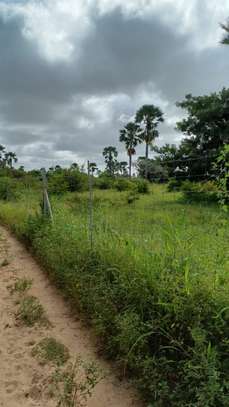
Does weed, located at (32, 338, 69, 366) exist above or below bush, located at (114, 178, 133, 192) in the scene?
below

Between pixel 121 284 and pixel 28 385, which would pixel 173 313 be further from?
pixel 28 385

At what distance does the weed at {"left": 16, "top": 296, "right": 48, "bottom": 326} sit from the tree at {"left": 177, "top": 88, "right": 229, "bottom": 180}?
29.1 feet

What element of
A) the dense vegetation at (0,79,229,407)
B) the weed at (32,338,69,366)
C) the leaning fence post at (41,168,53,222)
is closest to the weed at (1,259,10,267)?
the dense vegetation at (0,79,229,407)

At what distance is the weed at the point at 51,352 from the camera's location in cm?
279

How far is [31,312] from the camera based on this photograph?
3.67 metres

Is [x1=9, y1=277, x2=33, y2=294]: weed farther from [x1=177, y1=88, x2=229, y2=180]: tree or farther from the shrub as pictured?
[x1=177, y1=88, x2=229, y2=180]: tree

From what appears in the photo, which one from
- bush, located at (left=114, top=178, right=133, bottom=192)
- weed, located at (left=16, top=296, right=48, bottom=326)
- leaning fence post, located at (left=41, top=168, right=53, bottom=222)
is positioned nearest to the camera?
weed, located at (left=16, top=296, right=48, bottom=326)

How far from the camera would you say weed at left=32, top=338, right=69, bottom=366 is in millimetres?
2787

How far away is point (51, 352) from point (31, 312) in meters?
0.88

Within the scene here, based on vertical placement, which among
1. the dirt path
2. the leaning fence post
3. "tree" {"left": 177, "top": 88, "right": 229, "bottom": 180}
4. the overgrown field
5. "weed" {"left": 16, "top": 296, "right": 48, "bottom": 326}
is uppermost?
"tree" {"left": 177, "top": 88, "right": 229, "bottom": 180}

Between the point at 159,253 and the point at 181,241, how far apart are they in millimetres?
264

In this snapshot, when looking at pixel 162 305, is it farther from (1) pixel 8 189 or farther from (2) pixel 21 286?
(1) pixel 8 189

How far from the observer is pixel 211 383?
6.13 ft

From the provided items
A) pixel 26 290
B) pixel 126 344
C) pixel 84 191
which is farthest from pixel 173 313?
pixel 84 191
